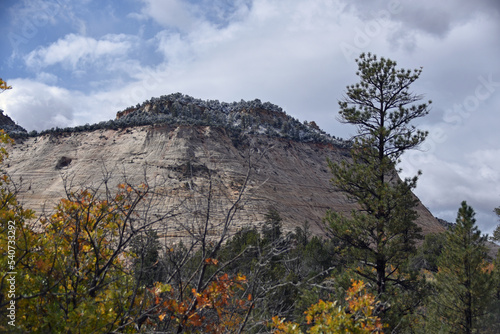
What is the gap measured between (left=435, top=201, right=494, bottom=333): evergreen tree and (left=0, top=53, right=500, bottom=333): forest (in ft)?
0.16

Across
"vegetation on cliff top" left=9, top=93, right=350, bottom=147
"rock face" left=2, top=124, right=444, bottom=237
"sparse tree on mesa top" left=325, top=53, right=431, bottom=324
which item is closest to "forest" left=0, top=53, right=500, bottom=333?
"sparse tree on mesa top" left=325, top=53, right=431, bottom=324

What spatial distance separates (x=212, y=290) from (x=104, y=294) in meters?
1.17

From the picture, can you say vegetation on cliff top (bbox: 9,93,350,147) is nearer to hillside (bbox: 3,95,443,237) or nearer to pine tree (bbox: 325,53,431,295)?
hillside (bbox: 3,95,443,237)

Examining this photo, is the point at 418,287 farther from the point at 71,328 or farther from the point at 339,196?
the point at 339,196

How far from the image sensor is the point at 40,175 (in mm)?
44750

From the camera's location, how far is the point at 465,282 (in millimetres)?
14031

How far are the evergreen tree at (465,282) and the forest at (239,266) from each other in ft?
0.16

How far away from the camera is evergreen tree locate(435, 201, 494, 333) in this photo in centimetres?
1387

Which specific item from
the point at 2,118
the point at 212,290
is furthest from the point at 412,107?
the point at 2,118

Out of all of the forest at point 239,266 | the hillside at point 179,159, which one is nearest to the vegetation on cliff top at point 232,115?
the hillside at point 179,159

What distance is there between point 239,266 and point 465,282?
41.8ft

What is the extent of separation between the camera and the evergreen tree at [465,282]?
45.5 feet

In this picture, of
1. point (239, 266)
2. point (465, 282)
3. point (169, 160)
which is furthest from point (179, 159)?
point (239, 266)

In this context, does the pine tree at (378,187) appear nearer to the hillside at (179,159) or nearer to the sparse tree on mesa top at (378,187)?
the sparse tree on mesa top at (378,187)
